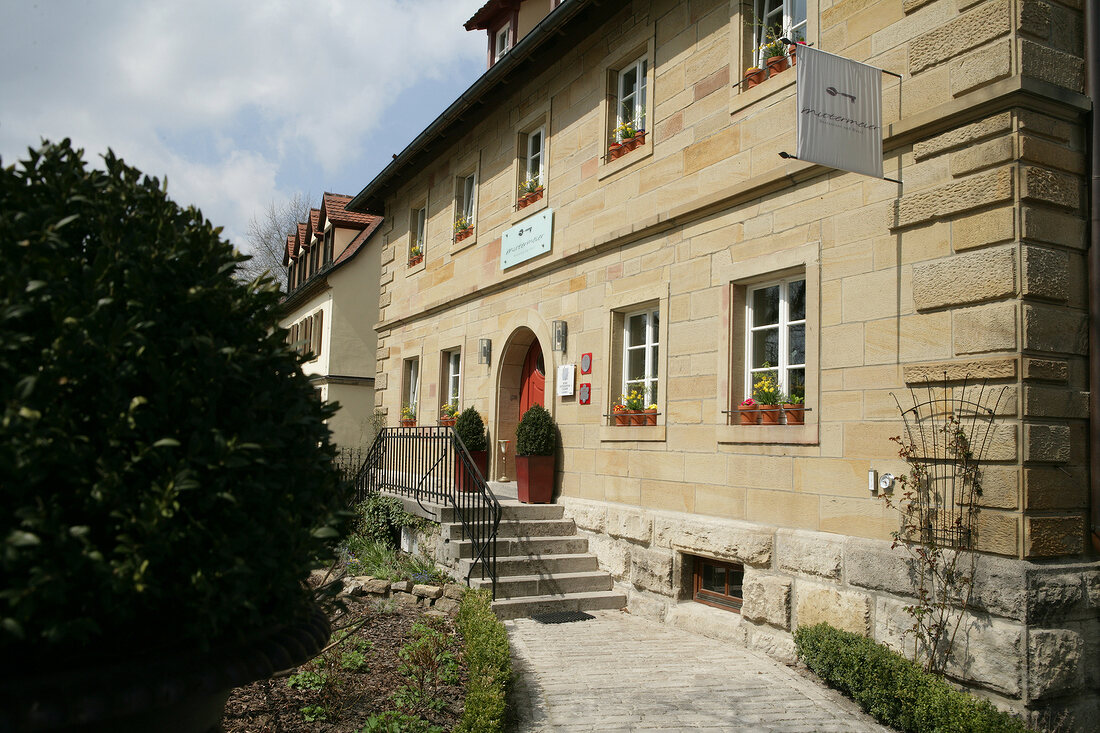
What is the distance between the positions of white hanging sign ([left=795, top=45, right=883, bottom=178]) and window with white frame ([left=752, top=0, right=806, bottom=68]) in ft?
4.85

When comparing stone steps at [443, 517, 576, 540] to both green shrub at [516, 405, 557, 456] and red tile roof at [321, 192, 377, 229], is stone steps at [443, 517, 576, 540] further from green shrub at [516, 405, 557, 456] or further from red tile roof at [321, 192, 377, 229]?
red tile roof at [321, 192, 377, 229]

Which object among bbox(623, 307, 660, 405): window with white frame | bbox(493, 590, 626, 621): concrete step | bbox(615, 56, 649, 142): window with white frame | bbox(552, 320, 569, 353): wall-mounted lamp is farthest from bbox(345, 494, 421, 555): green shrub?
bbox(615, 56, 649, 142): window with white frame

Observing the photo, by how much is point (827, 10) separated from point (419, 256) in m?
9.27

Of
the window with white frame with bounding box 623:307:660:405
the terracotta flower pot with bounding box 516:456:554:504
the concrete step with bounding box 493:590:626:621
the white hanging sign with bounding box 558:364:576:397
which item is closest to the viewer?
→ the concrete step with bounding box 493:590:626:621

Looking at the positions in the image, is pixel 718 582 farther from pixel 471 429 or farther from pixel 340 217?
pixel 340 217

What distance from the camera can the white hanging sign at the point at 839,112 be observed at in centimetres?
573

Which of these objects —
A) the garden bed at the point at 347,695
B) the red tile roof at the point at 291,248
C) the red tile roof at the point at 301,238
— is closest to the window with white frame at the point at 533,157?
the garden bed at the point at 347,695

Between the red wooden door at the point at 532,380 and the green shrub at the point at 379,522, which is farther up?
the red wooden door at the point at 532,380

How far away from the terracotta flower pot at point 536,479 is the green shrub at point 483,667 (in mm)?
2763

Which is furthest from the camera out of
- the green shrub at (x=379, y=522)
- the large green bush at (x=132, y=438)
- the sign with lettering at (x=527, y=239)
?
the sign with lettering at (x=527, y=239)

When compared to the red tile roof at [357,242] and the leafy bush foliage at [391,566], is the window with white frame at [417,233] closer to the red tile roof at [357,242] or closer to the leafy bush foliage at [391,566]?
the leafy bush foliage at [391,566]

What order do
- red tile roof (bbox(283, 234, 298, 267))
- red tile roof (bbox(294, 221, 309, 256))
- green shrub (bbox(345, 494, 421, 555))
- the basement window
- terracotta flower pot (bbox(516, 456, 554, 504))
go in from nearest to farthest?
the basement window, green shrub (bbox(345, 494, 421, 555)), terracotta flower pot (bbox(516, 456, 554, 504)), red tile roof (bbox(294, 221, 309, 256)), red tile roof (bbox(283, 234, 298, 267))

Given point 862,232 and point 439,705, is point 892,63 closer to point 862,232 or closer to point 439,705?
point 862,232

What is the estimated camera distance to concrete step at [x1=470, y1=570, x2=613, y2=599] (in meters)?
8.03
